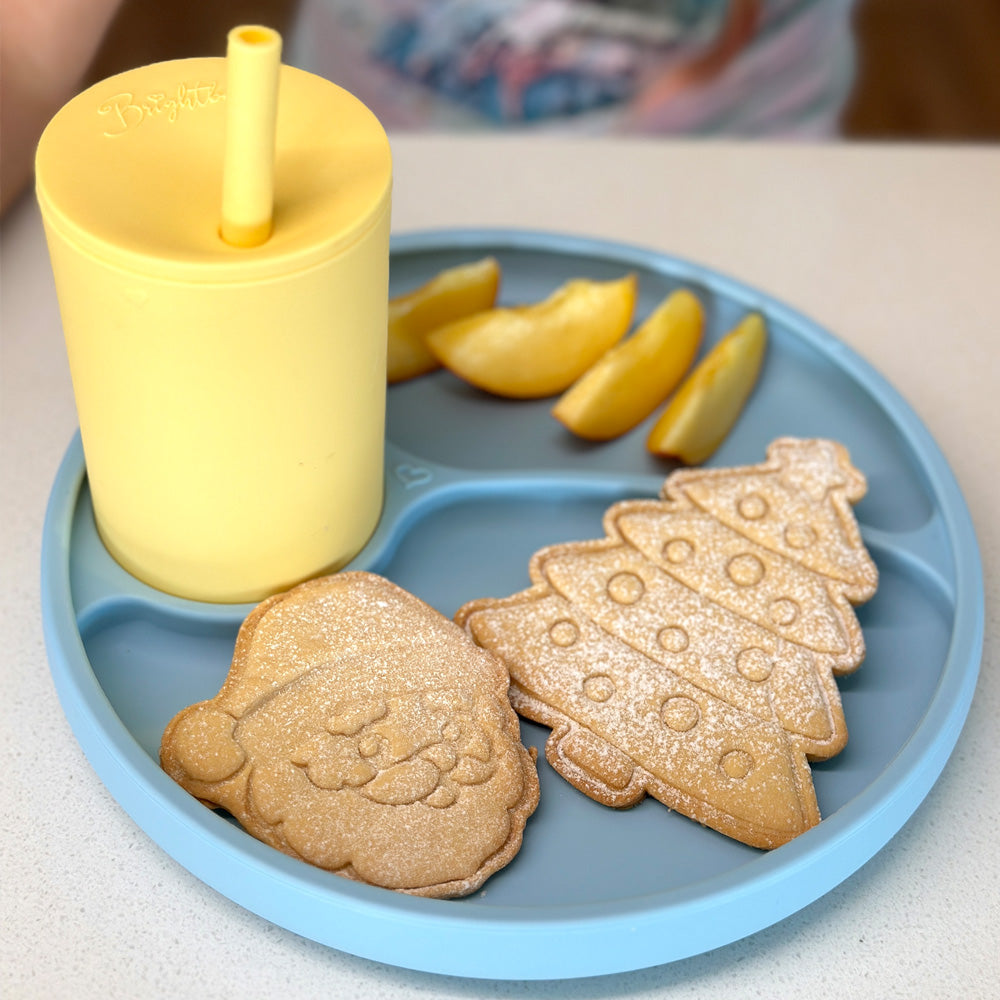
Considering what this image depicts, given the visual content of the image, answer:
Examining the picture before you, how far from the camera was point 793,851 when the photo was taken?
2.52ft

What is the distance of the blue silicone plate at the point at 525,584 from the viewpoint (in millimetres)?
745

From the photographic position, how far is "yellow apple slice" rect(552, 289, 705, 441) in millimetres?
1099

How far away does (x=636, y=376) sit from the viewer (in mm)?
1118

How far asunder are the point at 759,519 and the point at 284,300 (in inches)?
17.2

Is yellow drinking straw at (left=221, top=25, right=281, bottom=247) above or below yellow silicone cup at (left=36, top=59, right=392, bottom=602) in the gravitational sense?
above

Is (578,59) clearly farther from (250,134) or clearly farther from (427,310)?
(250,134)

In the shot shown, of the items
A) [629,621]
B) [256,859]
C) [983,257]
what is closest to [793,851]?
[629,621]

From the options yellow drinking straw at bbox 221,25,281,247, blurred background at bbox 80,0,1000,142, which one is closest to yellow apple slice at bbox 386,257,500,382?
yellow drinking straw at bbox 221,25,281,247

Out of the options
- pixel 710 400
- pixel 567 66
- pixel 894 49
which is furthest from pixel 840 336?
pixel 894 49

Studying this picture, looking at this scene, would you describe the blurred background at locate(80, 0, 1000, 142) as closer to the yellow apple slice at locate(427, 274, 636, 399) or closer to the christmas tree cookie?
the yellow apple slice at locate(427, 274, 636, 399)

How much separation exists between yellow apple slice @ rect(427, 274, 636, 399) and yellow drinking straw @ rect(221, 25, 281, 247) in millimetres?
367

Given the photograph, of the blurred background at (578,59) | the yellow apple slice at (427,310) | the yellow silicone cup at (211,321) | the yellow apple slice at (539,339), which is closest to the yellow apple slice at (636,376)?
the yellow apple slice at (539,339)

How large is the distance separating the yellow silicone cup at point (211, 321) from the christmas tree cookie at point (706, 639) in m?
0.17

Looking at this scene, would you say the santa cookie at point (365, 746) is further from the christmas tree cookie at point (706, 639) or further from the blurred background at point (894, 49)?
the blurred background at point (894, 49)
